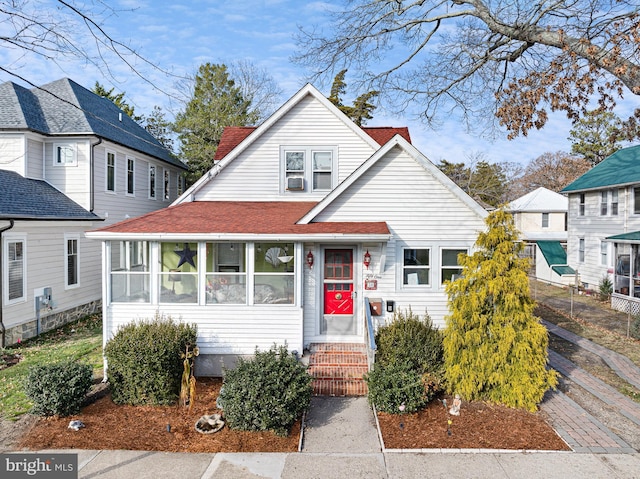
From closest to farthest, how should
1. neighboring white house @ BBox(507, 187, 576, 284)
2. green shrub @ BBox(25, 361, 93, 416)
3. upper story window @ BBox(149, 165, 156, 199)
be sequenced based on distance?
green shrub @ BBox(25, 361, 93, 416)
upper story window @ BBox(149, 165, 156, 199)
neighboring white house @ BBox(507, 187, 576, 284)

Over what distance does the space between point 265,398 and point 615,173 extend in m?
23.8

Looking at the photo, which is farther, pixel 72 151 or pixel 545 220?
pixel 545 220

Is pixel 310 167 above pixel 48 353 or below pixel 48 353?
above

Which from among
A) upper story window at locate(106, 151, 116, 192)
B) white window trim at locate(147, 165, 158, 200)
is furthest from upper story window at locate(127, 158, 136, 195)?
white window trim at locate(147, 165, 158, 200)

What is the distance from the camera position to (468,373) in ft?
26.2

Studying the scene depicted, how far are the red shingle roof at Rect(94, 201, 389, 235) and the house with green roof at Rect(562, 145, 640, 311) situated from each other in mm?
14911

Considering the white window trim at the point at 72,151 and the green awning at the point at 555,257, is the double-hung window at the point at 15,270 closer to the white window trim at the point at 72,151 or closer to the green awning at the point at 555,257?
the white window trim at the point at 72,151

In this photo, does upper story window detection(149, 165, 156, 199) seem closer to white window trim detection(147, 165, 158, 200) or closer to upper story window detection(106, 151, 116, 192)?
white window trim detection(147, 165, 158, 200)

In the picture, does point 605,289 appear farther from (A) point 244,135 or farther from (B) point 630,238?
(A) point 244,135

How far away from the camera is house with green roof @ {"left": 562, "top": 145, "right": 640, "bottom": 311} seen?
61.7 feet

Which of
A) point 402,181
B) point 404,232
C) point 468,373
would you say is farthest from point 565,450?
point 402,181

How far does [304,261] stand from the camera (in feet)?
34.9

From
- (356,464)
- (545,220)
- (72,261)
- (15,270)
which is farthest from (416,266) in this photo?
(545,220)

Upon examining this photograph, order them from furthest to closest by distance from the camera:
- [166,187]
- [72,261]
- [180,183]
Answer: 1. [180,183]
2. [166,187]
3. [72,261]
